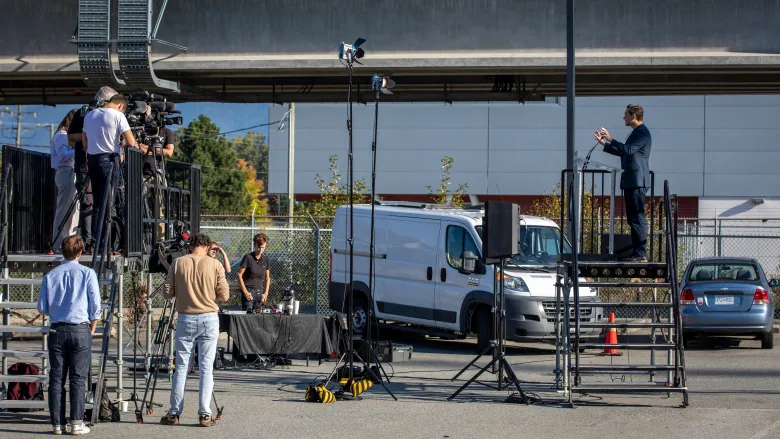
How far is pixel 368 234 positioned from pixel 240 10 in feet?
15.3

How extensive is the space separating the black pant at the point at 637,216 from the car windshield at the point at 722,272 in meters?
5.51

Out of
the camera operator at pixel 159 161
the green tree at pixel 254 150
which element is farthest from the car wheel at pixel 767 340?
the green tree at pixel 254 150

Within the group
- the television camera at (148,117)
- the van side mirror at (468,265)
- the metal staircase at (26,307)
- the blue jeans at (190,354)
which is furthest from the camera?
the van side mirror at (468,265)

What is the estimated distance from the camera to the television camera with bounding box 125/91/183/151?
11266mm

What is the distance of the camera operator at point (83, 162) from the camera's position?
426 inches

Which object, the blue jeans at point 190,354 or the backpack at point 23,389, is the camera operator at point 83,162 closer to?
the backpack at point 23,389

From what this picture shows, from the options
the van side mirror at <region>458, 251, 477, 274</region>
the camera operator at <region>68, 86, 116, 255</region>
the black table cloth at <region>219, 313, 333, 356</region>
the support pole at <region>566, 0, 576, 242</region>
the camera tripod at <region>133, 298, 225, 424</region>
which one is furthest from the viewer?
the van side mirror at <region>458, 251, 477, 274</region>

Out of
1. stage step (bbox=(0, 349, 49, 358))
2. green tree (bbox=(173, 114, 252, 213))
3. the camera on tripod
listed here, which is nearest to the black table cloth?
the camera on tripod

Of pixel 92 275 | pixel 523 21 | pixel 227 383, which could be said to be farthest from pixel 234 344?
pixel 523 21

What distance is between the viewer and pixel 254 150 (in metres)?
105

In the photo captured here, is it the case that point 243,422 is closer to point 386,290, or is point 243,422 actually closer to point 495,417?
point 495,417

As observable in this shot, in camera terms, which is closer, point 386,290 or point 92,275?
point 92,275

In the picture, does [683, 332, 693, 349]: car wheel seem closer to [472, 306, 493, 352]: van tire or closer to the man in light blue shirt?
[472, 306, 493, 352]: van tire

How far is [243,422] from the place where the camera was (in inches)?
387
